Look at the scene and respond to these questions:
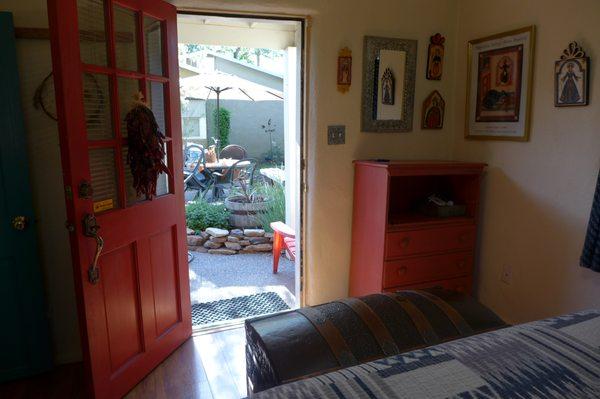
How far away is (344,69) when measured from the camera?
259 cm

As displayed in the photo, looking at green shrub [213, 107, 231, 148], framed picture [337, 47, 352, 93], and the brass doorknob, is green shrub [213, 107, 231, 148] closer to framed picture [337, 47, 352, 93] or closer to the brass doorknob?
framed picture [337, 47, 352, 93]

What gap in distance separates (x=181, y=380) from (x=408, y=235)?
4.95 ft

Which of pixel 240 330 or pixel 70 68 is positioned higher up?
pixel 70 68

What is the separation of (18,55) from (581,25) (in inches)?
109

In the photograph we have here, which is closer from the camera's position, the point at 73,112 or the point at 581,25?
the point at 73,112

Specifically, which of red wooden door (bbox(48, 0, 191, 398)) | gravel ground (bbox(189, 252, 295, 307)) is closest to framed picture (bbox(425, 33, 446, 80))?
red wooden door (bbox(48, 0, 191, 398))

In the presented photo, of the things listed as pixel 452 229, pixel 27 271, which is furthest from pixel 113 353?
pixel 452 229

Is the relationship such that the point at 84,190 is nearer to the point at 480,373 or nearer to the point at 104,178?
the point at 104,178

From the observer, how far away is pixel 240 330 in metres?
2.71

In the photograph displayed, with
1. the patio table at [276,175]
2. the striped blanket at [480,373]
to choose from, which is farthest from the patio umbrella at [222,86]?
the striped blanket at [480,373]

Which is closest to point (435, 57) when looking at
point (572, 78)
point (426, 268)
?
point (572, 78)

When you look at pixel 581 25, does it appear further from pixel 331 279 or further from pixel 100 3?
pixel 100 3

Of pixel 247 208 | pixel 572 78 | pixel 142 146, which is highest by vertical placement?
pixel 572 78

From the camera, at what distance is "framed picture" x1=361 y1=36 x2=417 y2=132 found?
8.66ft
